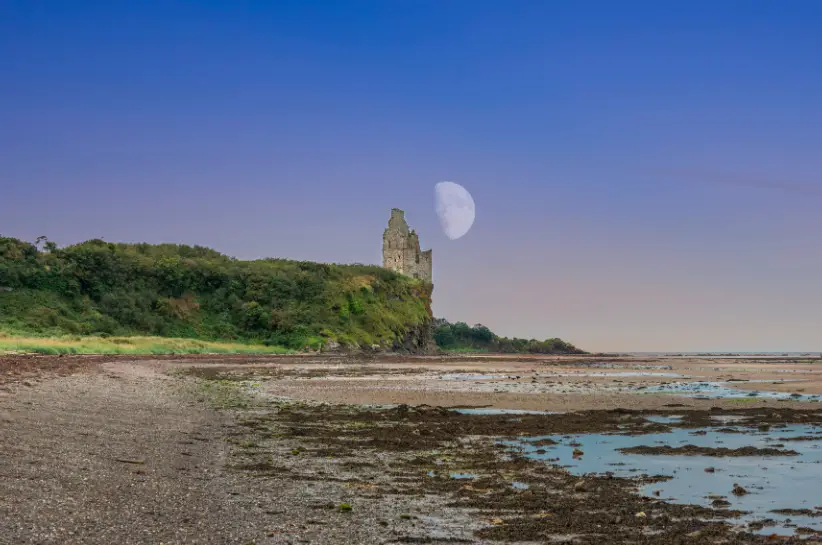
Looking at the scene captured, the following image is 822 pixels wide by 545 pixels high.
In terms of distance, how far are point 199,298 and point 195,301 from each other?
4.46ft

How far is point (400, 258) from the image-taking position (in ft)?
474

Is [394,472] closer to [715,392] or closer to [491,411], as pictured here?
[491,411]

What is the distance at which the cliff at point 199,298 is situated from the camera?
254 feet

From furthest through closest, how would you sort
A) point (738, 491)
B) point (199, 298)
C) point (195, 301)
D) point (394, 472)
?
point (199, 298), point (195, 301), point (394, 472), point (738, 491)

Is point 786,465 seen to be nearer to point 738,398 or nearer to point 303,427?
point 303,427

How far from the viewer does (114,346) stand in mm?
55094

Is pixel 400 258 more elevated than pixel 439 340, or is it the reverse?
pixel 400 258

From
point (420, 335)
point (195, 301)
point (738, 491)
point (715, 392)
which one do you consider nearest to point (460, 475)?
point (738, 491)

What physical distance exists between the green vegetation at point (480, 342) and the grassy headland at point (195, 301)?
3962 cm

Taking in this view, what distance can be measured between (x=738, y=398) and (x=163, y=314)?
2964 inches

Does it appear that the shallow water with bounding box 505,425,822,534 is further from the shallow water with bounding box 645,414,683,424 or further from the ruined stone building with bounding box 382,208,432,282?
the ruined stone building with bounding box 382,208,432,282

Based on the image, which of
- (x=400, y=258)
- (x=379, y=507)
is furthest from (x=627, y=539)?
(x=400, y=258)

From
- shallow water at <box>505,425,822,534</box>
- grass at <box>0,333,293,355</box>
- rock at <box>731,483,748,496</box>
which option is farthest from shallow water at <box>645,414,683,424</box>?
grass at <box>0,333,293,355</box>

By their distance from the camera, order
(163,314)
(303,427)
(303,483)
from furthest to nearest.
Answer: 1. (163,314)
2. (303,427)
3. (303,483)
